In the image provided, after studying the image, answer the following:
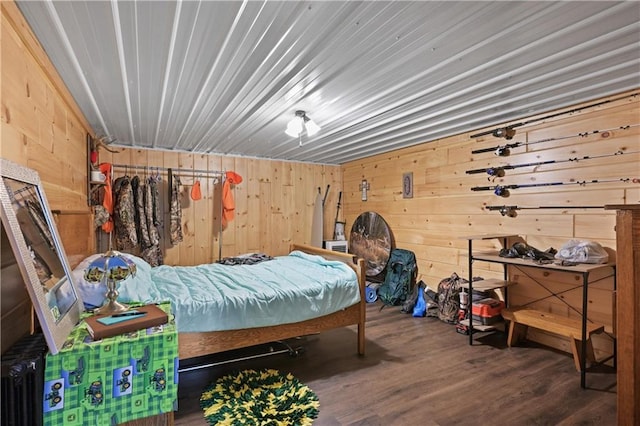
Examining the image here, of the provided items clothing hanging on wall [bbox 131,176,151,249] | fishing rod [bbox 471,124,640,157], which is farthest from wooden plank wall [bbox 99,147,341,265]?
fishing rod [bbox 471,124,640,157]

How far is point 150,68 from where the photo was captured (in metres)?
2.07

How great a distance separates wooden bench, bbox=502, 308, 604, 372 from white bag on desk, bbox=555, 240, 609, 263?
0.55 metres

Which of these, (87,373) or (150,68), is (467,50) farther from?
(87,373)

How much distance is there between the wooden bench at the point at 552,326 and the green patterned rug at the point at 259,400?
207 centimetres

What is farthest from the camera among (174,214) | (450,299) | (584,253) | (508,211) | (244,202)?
(244,202)

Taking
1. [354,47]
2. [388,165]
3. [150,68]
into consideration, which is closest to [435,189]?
[388,165]

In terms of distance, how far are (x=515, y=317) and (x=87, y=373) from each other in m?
3.28

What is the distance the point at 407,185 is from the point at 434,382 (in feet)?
9.19

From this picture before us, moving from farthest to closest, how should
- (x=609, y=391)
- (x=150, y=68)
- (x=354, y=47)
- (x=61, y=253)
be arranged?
(x=609, y=391) → (x=150, y=68) → (x=354, y=47) → (x=61, y=253)

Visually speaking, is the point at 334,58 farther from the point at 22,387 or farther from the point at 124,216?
the point at 124,216

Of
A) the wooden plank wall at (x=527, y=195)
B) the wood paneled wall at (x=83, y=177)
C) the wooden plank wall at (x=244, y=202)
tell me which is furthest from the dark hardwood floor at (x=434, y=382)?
the wooden plank wall at (x=244, y=202)

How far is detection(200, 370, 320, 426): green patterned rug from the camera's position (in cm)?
194

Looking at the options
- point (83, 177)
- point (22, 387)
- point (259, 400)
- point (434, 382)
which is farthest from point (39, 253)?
point (434, 382)

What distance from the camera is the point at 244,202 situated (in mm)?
5098
